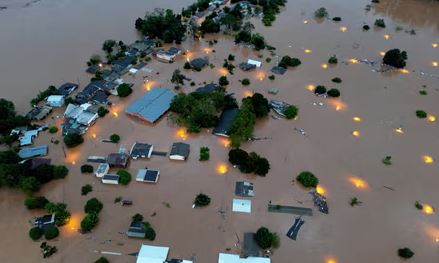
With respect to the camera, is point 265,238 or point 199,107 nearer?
point 265,238

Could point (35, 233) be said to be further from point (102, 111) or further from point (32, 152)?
point (102, 111)

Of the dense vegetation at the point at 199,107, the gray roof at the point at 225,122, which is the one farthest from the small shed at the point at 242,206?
the dense vegetation at the point at 199,107

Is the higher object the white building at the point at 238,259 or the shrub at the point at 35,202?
the shrub at the point at 35,202

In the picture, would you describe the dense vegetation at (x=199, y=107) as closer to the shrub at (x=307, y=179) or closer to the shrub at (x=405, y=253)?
the shrub at (x=307, y=179)

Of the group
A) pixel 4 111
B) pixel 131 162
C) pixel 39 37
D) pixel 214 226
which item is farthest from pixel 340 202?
pixel 39 37

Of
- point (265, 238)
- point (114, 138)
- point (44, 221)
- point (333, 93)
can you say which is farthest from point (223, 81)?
point (44, 221)

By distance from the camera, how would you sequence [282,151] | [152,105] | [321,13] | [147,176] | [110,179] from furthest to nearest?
1. [321,13]
2. [152,105]
3. [282,151]
4. [147,176]
5. [110,179]

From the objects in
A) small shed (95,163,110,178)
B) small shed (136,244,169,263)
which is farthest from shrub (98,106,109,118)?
small shed (136,244,169,263)

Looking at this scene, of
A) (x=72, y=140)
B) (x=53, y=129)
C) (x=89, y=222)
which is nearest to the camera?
(x=89, y=222)
